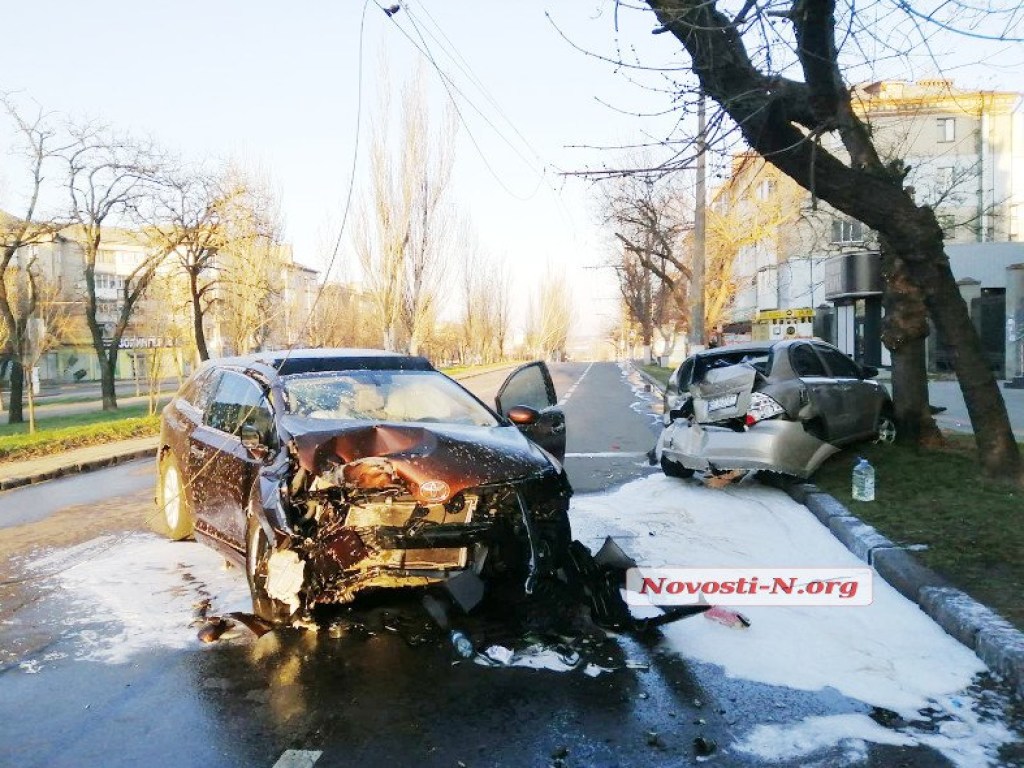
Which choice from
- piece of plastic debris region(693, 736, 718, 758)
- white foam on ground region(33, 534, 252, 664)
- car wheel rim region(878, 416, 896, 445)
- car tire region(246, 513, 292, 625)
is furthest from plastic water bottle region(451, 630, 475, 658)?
car wheel rim region(878, 416, 896, 445)

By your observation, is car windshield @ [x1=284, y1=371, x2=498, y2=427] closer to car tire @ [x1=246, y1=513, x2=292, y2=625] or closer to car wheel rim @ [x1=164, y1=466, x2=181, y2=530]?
car tire @ [x1=246, y1=513, x2=292, y2=625]

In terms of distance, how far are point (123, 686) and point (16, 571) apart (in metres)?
3.04

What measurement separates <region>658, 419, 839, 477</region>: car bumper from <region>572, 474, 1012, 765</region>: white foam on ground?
0.58 m

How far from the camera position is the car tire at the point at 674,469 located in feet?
30.5

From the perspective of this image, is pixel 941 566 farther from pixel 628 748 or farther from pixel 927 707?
pixel 628 748

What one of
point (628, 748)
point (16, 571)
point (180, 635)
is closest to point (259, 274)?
point (16, 571)

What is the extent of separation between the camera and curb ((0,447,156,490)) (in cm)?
1162

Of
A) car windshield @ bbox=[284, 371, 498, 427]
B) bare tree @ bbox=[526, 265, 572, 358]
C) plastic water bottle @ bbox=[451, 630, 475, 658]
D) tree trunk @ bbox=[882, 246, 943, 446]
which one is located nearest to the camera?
plastic water bottle @ bbox=[451, 630, 475, 658]

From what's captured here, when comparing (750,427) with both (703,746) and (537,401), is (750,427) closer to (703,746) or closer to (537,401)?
A: (537,401)

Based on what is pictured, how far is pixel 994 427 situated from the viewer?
7906 millimetres

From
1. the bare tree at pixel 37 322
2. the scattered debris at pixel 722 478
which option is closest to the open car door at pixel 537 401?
the scattered debris at pixel 722 478

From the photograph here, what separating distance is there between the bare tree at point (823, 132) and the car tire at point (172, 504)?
17.2 ft

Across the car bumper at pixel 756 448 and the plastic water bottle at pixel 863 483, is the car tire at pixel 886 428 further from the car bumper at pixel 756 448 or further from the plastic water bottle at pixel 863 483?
the plastic water bottle at pixel 863 483

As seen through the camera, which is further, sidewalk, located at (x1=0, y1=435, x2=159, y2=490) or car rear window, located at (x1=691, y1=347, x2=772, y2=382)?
sidewalk, located at (x1=0, y1=435, x2=159, y2=490)
